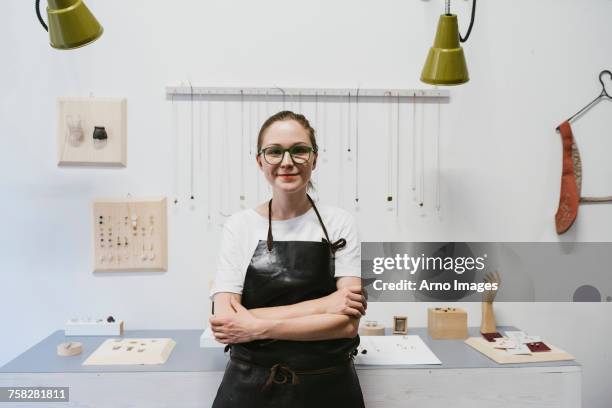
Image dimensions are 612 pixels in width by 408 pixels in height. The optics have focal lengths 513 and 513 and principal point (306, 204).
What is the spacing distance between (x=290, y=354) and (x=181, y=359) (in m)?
0.56

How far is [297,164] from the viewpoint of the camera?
1.49 m

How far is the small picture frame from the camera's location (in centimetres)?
214

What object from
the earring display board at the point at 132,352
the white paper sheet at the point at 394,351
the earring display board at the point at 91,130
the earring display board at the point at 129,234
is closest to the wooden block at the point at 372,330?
the white paper sheet at the point at 394,351

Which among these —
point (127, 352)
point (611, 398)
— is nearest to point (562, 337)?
point (611, 398)

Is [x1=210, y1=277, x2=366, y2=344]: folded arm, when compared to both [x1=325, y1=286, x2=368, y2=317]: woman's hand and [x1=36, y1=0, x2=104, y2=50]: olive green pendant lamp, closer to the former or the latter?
[x1=325, y1=286, x2=368, y2=317]: woman's hand

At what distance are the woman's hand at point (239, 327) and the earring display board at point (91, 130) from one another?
1092 millimetres

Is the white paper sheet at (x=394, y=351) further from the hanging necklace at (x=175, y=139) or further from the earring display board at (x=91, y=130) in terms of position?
the earring display board at (x=91, y=130)

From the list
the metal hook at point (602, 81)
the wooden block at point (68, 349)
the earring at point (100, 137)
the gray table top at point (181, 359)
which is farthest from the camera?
the metal hook at point (602, 81)

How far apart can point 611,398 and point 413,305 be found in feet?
3.33

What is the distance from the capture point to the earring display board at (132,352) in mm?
1788

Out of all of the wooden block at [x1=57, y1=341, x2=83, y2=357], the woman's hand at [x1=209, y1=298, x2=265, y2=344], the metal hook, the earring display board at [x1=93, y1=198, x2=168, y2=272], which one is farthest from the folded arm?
the metal hook

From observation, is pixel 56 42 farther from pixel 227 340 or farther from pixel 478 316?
pixel 478 316

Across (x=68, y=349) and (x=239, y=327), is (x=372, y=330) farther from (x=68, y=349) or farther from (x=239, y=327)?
(x=68, y=349)

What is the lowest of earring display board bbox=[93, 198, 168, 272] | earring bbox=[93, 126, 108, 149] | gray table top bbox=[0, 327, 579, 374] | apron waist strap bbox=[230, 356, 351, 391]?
gray table top bbox=[0, 327, 579, 374]
